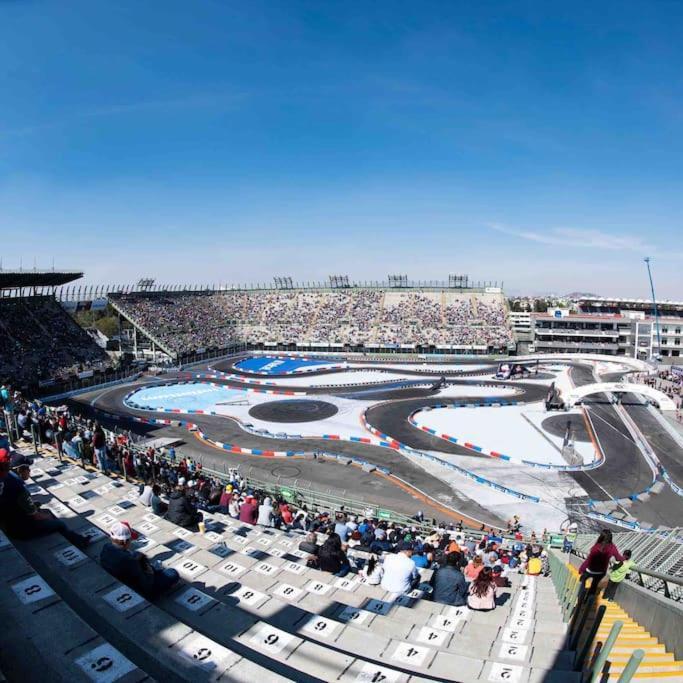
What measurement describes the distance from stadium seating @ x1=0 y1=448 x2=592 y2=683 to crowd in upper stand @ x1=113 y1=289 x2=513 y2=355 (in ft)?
231

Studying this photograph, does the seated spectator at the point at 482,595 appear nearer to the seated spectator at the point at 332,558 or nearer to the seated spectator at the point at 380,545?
the seated spectator at the point at 332,558

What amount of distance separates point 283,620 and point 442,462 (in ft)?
86.9

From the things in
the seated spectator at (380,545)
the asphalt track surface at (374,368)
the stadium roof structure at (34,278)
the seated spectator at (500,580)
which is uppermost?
the stadium roof structure at (34,278)

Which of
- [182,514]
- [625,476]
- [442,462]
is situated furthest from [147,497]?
[625,476]

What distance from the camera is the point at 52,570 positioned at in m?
7.35

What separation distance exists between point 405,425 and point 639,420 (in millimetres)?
22301

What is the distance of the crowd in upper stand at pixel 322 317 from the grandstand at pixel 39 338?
12804 millimetres

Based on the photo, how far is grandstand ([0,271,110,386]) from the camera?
55281 millimetres

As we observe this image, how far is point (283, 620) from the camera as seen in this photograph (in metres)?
7.92

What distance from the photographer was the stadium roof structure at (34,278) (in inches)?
2293

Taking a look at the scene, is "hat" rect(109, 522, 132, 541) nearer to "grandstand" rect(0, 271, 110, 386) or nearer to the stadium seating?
the stadium seating

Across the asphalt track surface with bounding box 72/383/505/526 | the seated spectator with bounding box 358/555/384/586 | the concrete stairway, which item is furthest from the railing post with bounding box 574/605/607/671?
the asphalt track surface with bounding box 72/383/505/526

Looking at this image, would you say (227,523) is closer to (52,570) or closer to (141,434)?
(52,570)

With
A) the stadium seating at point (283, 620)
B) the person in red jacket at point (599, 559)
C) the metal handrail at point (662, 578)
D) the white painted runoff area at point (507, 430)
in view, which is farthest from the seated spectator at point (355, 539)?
the white painted runoff area at point (507, 430)
